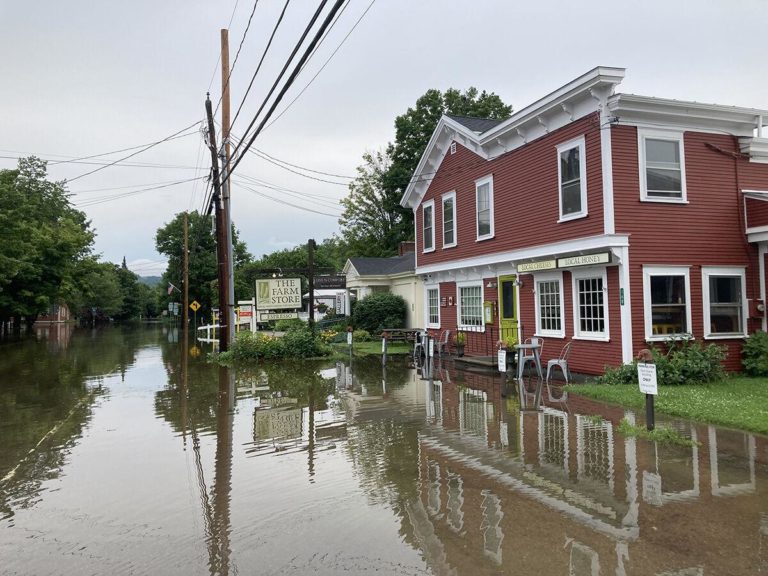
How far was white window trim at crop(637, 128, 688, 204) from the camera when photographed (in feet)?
43.3

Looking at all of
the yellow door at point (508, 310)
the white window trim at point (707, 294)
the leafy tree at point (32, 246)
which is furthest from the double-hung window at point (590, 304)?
the leafy tree at point (32, 246)

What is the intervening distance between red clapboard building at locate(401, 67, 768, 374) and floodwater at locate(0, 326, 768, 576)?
3173 millimetres

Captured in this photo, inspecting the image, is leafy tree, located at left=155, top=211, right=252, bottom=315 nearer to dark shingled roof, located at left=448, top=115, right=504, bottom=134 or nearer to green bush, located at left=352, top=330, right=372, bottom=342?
green bush, located at left=352, top=330, right=372, bottom=342

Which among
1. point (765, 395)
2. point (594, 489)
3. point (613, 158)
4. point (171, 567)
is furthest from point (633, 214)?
point (171, 567)

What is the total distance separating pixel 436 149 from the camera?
20844mm

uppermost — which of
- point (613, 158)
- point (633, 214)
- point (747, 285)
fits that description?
point (613, 158)

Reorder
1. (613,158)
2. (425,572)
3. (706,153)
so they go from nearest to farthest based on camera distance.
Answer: (425,572)
(613,158)
(706,153)

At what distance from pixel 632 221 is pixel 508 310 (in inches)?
201

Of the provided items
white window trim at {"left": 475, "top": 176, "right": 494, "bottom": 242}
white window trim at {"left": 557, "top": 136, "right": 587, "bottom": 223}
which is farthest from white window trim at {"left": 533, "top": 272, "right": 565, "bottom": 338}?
white window trim at {"left": 475, "top": 176, "right": 494, "bottom": 242}

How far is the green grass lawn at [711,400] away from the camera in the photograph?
876cm

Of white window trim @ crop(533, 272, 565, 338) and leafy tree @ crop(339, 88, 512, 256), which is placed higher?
leafy tree @ crop(339, 88, 512, 256)

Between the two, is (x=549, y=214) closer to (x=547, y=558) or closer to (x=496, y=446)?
(x=496, y=446)

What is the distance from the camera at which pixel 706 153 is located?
13.9 m

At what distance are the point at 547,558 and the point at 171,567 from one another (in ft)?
9.54
